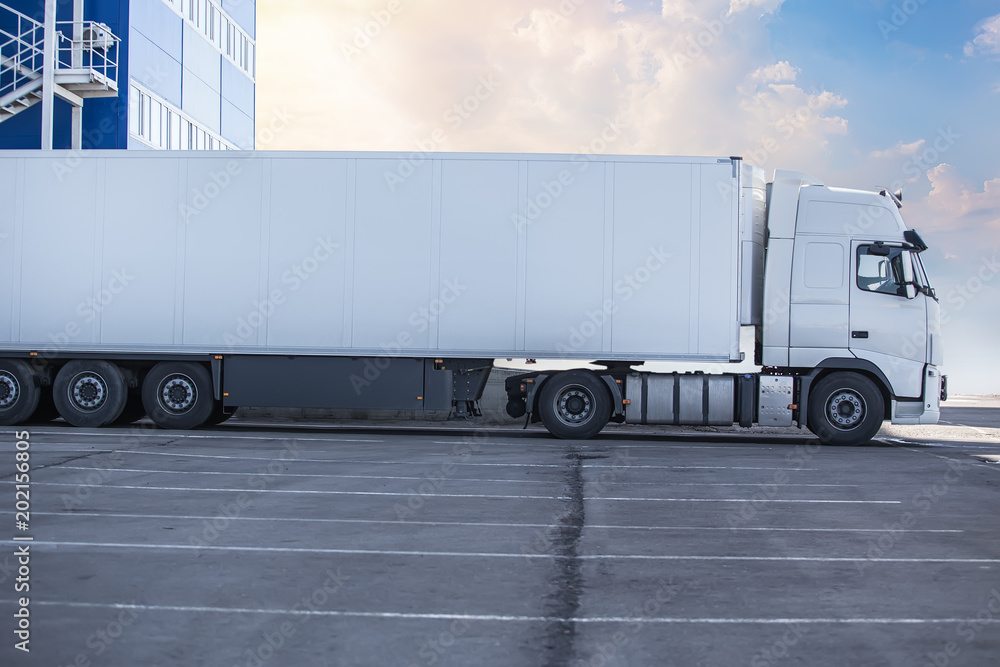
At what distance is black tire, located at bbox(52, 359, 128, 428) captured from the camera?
15.6 metres

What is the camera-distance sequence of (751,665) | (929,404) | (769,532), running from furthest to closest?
(929,404) < (769,532) < (751,665)

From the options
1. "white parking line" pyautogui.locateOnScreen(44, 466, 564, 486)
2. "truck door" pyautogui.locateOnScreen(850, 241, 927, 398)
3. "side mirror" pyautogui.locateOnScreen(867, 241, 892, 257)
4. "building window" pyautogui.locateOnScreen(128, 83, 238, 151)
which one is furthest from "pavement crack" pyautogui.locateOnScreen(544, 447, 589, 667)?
"building window" pyautogui.locateOnScreen(128, 83, 238, 151)

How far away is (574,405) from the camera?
15195 millimetres

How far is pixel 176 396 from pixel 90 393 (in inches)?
60.2

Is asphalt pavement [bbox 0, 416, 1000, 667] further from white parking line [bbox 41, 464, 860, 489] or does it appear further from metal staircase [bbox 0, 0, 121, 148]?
metal staircase [bbox 0, 0, 121, 148]

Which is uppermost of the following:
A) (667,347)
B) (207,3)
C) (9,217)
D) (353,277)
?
(207,3)

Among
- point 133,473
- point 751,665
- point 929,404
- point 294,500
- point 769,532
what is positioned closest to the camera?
point 751,665

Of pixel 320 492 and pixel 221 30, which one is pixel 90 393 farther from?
pixel 221 30

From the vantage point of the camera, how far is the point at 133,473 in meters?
10.4

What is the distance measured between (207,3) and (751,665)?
34582 millimetres

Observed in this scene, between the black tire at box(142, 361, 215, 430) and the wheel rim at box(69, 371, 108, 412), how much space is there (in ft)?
2.42

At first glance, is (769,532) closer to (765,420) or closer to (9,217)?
(765,420)

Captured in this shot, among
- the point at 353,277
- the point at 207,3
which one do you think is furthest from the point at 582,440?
the point at 207,3

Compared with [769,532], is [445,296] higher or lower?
higher
